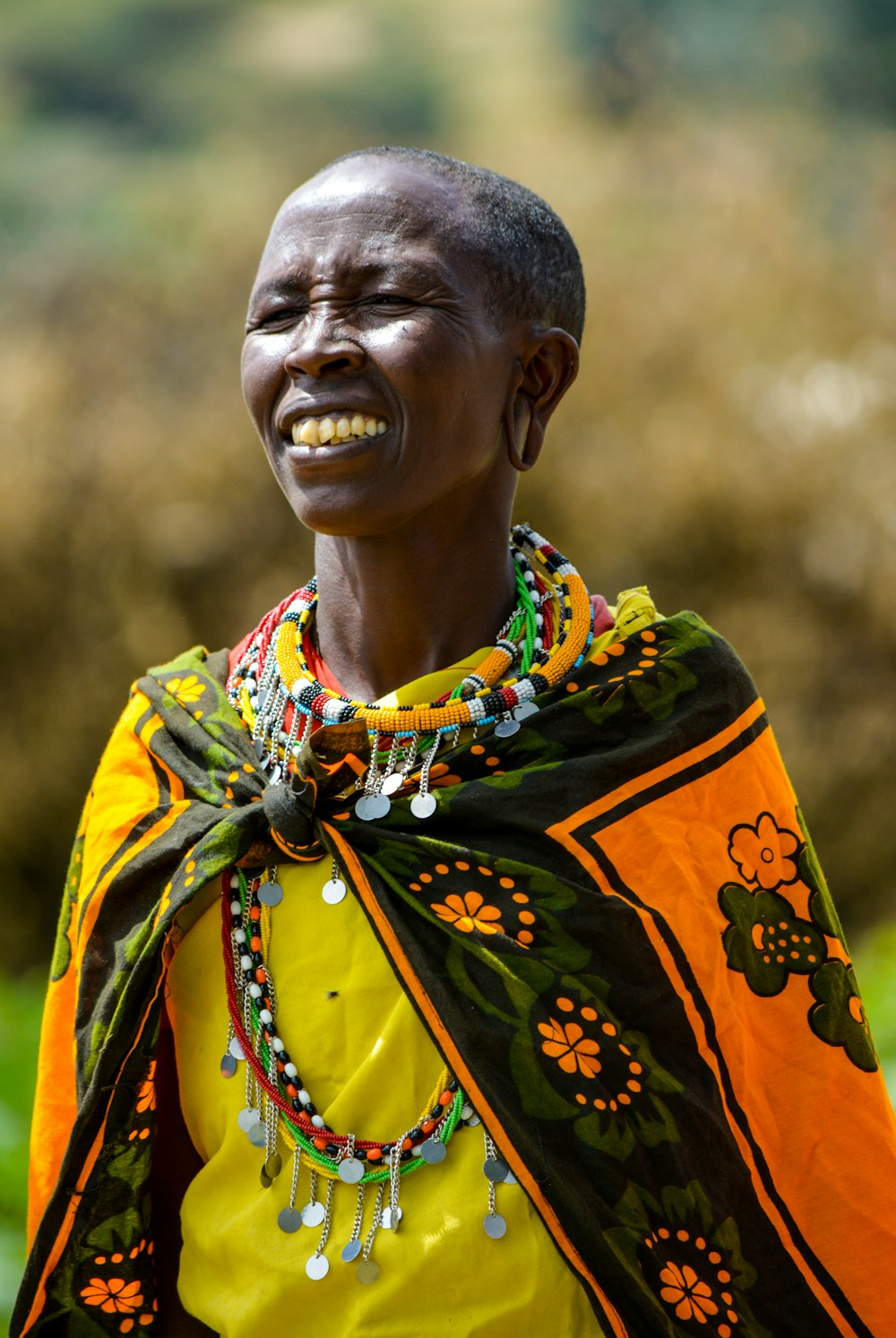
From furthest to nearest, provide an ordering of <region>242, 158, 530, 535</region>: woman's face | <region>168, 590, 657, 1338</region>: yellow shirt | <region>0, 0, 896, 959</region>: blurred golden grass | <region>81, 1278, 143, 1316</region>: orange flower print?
<region>0, 0, 896, 959</region>: blurred golden grass < <region>81, 1278, 143, 1316</region>: orange flower print < <region>242, 158, 530, 535</region>: woman's face < <region>168, 590, 657, 1338</region>: yellow shirt

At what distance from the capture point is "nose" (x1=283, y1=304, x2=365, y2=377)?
191cm

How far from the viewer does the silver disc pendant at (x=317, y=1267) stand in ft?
6.07

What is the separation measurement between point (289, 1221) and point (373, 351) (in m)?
1.12

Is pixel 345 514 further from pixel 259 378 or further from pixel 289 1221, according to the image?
pixel 289 1221

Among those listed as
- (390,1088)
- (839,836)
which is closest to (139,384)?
(839,836)

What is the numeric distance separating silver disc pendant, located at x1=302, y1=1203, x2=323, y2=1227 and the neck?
0.70 m

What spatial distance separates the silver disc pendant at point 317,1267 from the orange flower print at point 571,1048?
15.0 inches

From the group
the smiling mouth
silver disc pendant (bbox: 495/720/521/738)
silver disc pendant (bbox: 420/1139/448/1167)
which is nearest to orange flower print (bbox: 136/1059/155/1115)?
silver disc pendant (bbox: 420/1139/448/1167)

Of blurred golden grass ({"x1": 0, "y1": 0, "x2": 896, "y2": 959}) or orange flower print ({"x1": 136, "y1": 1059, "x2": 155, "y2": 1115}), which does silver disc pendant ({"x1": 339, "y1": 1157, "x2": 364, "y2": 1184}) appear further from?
blurred golden grass ({"x1": 0, "y1": 0, "x2": 896, "y2": 959})

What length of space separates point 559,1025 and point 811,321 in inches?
235

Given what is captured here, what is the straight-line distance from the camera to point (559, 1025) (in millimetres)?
1878

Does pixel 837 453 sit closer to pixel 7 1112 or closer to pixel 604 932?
pixel 7 1112

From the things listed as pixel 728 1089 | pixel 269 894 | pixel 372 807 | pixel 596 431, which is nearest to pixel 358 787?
pixel 372 807

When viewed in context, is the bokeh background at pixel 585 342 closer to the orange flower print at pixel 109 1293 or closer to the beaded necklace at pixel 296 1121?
the orange flower print at pixel 109 1293
